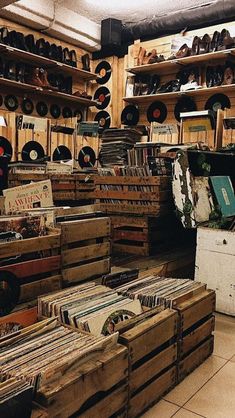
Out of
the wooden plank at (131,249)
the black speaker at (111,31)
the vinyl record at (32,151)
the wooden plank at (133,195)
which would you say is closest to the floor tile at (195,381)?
the wooden plank at (131,249)

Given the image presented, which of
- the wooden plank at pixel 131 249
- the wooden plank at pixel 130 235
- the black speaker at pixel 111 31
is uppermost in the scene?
the black speaker at pixel 111 31

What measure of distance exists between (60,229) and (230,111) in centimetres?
414

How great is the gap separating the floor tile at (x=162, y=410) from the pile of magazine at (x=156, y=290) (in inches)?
17.4

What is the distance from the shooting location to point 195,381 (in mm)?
1931

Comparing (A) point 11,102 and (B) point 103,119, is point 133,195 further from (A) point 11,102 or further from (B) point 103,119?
(B) point 103,119

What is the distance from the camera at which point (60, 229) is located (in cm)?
219

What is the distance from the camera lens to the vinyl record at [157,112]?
6.24 meters

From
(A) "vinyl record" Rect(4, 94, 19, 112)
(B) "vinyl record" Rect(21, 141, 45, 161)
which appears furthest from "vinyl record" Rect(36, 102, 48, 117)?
(B) "vinyl record" Rect(21, 141, 45, 161)

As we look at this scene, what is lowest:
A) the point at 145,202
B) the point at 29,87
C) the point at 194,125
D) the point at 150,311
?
the point at 150,311

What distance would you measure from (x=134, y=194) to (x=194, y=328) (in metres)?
1.43

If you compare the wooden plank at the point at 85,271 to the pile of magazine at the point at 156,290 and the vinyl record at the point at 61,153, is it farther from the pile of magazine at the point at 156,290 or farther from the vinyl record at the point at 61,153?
the vinyl record at the point at 61,153

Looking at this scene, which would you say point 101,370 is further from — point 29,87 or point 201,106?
point 201,106

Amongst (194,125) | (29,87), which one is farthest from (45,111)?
(194,125)

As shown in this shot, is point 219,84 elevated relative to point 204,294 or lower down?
elevated
